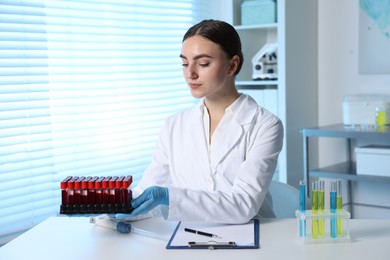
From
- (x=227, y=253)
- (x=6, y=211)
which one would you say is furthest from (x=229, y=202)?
(x=6, y=211)

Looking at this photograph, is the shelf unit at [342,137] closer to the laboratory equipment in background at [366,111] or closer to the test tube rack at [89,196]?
the laboratory equipment in background at [366,111]

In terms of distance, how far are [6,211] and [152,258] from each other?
1447 mm

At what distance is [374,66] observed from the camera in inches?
137

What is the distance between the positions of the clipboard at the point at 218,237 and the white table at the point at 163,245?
0.06 ft

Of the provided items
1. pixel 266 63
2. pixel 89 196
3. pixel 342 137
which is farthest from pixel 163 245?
pixel 266 63

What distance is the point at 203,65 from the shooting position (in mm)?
1745

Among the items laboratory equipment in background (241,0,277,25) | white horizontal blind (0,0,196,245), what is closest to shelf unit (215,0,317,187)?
laboratory equipment in background (241,0,277,25)

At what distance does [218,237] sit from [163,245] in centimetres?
15

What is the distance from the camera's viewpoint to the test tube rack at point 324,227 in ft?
4.78

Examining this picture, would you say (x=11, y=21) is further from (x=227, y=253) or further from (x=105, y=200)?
(x=227, y=253)

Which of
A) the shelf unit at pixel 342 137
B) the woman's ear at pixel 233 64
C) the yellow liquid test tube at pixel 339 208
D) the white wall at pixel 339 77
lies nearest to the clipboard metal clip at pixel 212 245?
the yellow liquid test tube at pixel 339 208

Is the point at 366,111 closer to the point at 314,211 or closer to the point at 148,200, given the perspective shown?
the point at 314,211

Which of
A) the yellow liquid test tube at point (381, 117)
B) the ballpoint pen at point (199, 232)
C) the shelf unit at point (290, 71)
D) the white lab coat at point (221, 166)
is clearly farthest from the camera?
the shelf unit at point (290, 71)

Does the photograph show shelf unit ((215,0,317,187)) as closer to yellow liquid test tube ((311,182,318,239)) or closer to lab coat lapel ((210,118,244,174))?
lab coat lapel ((210,118,244,174))
